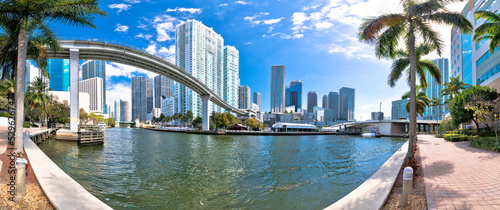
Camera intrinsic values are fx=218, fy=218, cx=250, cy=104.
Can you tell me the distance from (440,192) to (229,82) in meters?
181

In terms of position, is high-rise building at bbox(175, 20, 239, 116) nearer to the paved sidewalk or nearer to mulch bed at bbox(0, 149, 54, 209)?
mulch bed at bbox(0, 149, 54, 209)

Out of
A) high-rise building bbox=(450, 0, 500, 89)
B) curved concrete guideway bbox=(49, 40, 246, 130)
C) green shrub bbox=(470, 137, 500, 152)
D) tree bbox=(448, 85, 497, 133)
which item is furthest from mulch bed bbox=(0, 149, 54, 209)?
tree bbox=(448, 85, 497, 133)

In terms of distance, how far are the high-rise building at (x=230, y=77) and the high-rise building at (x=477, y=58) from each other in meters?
146

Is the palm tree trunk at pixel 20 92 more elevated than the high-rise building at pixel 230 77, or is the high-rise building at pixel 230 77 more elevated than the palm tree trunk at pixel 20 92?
the high-rise building at pixel 230 77

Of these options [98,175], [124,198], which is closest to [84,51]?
[98,175]

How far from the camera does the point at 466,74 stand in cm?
4341

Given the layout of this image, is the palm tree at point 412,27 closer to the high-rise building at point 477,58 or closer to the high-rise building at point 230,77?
the high-rise building at point 477,58

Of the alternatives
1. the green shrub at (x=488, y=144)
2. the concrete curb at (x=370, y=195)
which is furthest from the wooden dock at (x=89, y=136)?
the green shrub at (x=488, y=144)

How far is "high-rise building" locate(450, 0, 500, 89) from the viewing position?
→ 27.3 m

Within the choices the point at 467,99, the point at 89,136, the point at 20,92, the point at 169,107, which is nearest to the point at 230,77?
the point at 169,107

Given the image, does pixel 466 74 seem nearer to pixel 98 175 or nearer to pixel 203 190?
pixel 203 190

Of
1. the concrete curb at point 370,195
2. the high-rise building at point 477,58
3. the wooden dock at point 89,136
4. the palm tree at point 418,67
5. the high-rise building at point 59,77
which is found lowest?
the wooden dock at point 89,136

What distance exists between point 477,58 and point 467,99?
19360 millimetres

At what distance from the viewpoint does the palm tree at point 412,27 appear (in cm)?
1116
